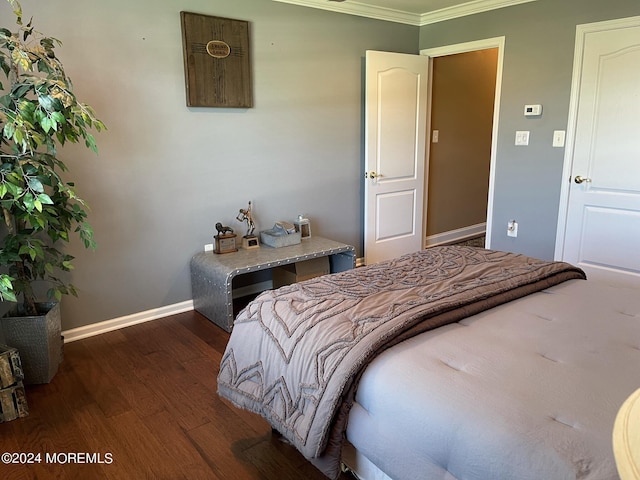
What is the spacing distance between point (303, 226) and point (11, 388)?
233 centimetres

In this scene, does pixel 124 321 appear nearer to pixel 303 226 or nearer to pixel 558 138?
pixel 303 226

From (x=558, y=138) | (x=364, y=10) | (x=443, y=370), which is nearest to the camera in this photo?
(x=443, y=370)

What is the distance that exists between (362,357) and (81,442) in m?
1.42

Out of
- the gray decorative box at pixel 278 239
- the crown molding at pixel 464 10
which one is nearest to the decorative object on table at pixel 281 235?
the gray decorative box at pixel 278 239

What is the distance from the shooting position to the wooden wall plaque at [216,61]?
→ 324 cm

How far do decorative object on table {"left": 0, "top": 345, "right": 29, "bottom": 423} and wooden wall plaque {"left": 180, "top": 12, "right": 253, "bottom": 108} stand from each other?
1926 mm

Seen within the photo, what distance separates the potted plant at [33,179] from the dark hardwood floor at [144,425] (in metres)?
0.28

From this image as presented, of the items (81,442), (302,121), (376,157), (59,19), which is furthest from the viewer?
(376,157)

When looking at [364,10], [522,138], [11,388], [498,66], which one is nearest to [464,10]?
[498,66]

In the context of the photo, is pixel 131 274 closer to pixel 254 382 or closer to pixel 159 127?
pixel 159 127

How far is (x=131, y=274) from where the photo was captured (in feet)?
10.8

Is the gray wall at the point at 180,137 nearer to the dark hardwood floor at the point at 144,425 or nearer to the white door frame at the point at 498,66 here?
the white door frame at the point at 498,66

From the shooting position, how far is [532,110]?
152 inches

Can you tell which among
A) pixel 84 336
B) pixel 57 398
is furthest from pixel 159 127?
pixel 57 398
